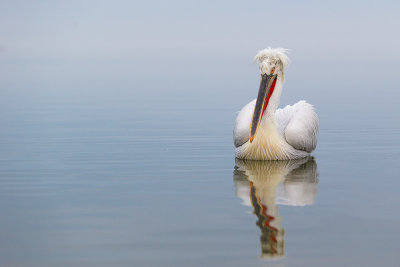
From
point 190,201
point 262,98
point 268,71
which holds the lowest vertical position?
point 190,201

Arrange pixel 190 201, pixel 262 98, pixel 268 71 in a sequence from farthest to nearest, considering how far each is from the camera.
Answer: pixel 268 71 < pixel 262 98 < pixel 190 201

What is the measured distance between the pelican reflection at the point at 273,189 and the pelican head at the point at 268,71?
752 millimetres

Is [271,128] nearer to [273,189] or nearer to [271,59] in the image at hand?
[271,59]

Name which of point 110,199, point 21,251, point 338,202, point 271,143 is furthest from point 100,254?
point 271,143

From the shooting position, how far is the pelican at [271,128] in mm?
8891

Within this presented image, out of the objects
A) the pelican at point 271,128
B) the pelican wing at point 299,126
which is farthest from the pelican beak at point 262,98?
the pelican wing at point 299,126

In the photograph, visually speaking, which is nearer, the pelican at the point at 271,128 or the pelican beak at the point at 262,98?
the pelican beak at the point at 262,98

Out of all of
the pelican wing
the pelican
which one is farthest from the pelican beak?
the pelican wing

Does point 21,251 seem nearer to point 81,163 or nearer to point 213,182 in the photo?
→ point 213,182

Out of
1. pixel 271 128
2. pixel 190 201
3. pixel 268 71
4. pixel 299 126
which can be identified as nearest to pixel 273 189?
pixel 190 201

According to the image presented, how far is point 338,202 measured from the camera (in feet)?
20.5

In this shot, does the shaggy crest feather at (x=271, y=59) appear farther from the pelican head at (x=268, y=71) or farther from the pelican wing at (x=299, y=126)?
the pelican wing at (x=299, y=126)

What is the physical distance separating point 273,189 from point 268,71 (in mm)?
2490

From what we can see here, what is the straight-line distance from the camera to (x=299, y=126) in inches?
358
